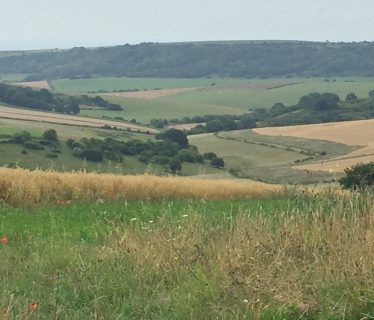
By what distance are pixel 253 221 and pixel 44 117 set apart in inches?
3012

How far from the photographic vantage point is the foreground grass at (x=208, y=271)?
5.64m

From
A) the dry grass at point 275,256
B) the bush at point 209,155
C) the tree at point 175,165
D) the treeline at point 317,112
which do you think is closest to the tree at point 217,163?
the bush at point 209,155

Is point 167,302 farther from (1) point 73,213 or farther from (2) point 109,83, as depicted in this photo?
(2) point 109,83

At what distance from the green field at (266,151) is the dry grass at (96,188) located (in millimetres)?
25352

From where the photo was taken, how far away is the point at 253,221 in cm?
771

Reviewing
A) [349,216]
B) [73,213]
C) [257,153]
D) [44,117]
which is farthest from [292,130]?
[349,216]

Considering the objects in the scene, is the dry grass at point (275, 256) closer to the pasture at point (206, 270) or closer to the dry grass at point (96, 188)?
the pasture at point (206, 270)

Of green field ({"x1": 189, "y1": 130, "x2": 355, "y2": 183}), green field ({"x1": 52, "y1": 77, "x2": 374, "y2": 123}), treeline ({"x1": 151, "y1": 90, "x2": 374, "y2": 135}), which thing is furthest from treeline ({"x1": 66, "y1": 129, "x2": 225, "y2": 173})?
green field ({"x1": 52, "y1": 77, "x2": 374, "y2": 123})

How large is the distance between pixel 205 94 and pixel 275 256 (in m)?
141

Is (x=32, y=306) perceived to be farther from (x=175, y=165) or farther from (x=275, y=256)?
(x=175, y=165)

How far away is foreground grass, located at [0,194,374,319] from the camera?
222 inches

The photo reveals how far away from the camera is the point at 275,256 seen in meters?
6.42

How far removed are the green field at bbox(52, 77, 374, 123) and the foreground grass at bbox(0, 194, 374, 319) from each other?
313ft

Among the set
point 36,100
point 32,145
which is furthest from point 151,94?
point 32,145
